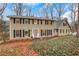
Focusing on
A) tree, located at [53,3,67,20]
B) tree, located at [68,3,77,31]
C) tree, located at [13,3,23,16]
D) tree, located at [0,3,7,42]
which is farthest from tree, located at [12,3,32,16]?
tree, located at [68,3,77,31]

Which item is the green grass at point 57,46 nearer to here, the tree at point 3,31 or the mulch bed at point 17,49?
the mulch bed at point 17,49

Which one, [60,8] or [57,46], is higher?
[60,8]

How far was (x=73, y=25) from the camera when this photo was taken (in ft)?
8.77

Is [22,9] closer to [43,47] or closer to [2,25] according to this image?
[2,25]

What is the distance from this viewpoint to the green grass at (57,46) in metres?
2.65

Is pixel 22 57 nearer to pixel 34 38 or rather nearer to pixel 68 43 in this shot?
pixel 34 38

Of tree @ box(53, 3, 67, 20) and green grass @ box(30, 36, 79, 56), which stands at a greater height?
tree @ box(53, 3, 67, 20)

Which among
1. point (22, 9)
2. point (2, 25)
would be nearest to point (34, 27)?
point (22, 9)

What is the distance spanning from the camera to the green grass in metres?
2.65

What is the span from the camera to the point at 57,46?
2672 mm

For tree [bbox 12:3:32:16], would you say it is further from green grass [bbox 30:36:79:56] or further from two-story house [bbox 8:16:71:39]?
green grass [bbox 30:36:79:56]

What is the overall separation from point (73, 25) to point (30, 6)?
1.58 ft

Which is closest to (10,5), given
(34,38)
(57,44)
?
(34,38)

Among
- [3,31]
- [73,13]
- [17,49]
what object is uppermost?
[73,13]
